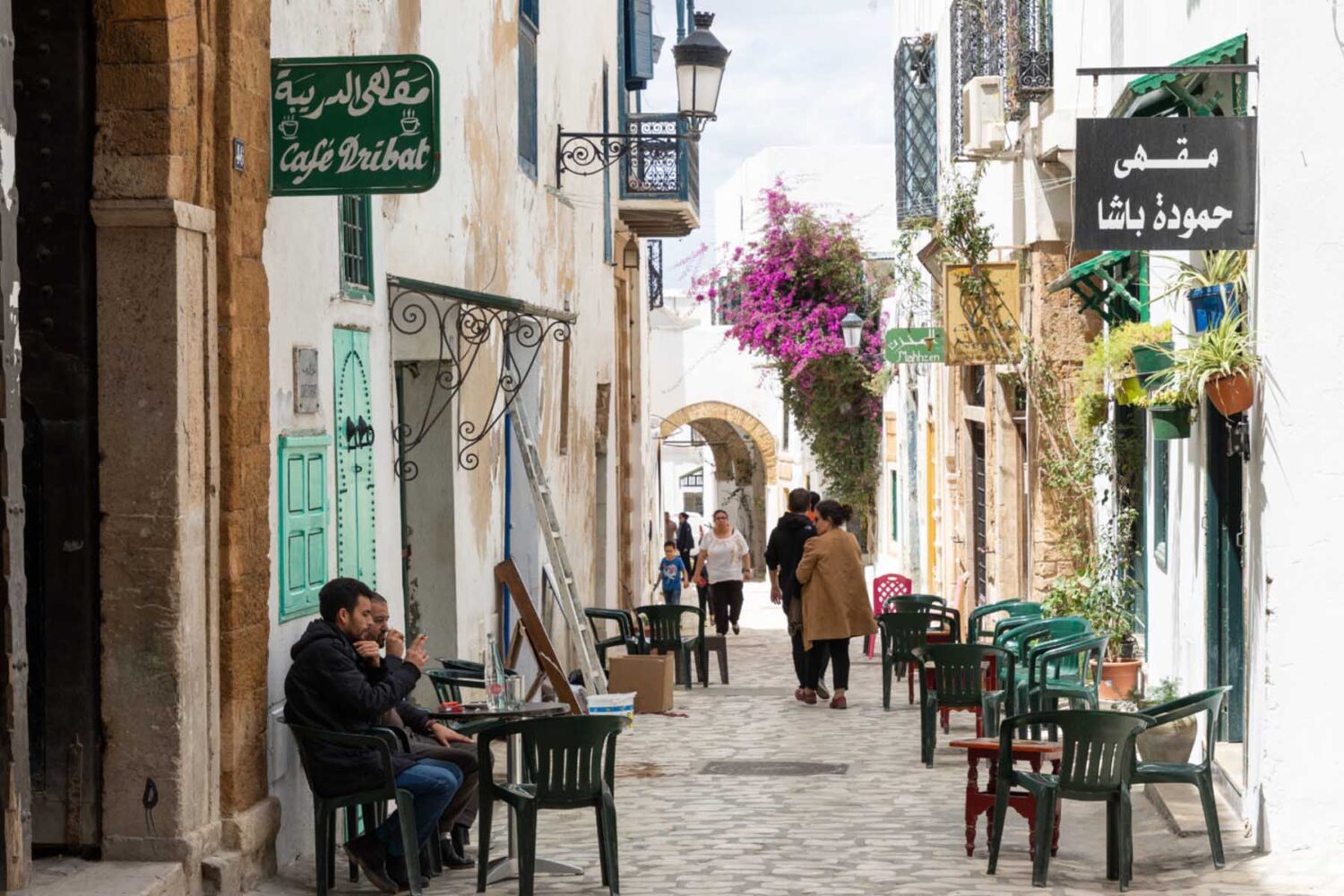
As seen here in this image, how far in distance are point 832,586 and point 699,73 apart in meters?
4.14

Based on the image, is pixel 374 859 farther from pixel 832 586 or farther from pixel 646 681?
pixel 832 586

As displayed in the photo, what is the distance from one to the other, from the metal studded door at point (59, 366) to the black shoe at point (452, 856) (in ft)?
6.63

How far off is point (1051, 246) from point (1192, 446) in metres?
6.24

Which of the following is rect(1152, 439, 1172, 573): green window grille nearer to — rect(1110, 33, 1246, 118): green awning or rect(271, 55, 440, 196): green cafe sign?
rect(1110, 33, 1246, 118): green awning

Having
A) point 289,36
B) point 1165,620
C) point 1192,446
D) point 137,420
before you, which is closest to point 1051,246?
point 1165,620

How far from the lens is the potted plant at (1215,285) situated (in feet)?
29.2

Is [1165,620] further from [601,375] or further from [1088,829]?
[601,375]

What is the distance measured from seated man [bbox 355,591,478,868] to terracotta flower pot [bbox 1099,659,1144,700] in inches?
231

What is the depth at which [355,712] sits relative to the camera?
308 inches

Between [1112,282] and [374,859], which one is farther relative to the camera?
[1112,282]

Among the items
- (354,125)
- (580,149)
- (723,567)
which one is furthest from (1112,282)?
(723,567)

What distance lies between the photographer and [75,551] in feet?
23.4

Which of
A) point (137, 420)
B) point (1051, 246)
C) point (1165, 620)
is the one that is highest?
point (1051, 246)

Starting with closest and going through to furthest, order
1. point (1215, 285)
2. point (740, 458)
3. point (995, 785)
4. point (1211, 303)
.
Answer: point (995, 785) → point (1215, 285) → point (1211, 303) → point (740, 458)
